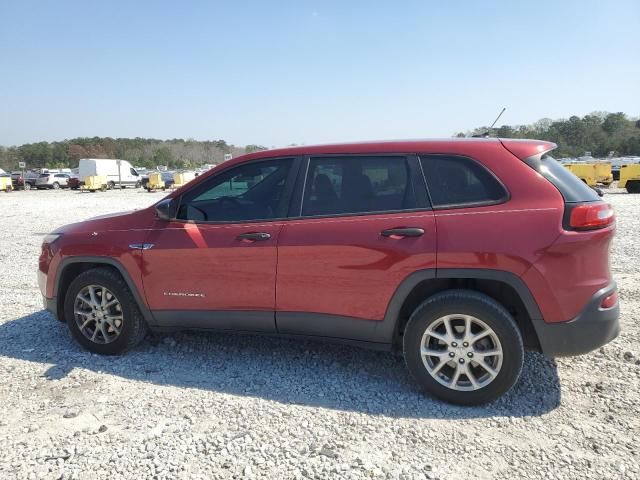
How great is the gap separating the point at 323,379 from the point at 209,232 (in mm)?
1426

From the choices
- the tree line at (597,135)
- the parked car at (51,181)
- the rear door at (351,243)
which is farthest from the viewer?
the tree line at (597,135)

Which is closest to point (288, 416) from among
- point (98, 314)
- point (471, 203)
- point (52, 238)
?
Result: point (471, 203)

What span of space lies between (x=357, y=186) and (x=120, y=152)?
12728 cm

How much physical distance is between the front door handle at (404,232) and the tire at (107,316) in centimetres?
227

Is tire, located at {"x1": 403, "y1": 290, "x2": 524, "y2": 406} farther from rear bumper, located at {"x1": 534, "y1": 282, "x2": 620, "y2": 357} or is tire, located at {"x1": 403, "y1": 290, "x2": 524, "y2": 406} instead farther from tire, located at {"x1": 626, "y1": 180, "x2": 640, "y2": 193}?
tire, located at {"x1": 626, "y1": 180, "x2": 640, "y2": 193}

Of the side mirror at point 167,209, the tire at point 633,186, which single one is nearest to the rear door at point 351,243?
the side mirror at point 167,209

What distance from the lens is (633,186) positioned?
24141mm

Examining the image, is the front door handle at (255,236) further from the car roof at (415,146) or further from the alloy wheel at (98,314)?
the alloy wheel at (98,314)

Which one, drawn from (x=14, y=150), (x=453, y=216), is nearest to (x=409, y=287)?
(x=453, y=216)

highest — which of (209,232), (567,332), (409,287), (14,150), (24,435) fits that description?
(14,150)

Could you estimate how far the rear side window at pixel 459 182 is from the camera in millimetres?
3146

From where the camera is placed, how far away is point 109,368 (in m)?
3.93

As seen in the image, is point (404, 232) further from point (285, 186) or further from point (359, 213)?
point (285, 186)

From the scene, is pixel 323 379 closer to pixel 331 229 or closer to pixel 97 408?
pixel 331 229
